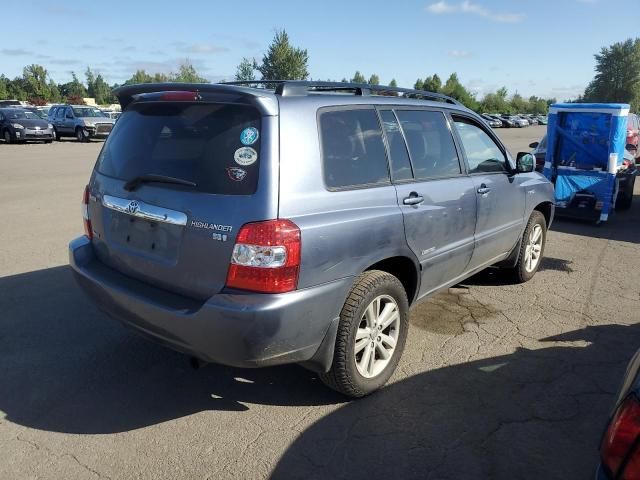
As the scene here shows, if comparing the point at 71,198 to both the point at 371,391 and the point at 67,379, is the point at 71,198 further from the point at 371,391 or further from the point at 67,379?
the point at 371,391

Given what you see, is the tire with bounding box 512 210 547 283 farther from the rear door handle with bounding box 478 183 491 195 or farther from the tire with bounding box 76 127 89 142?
the tire with bounding box 76 127 89 142

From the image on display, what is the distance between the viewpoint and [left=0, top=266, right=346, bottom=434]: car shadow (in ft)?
10.2

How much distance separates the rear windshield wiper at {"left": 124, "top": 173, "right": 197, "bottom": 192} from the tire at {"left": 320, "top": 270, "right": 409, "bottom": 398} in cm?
114

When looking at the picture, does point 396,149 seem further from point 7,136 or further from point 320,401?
point 7,136

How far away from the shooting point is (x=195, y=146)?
292cm

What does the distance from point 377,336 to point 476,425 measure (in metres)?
0.78

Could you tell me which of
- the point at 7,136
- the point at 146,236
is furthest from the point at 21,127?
the point at 146,236

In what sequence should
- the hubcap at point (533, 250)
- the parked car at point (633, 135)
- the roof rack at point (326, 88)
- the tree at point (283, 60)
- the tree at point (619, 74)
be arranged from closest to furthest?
the roof rack at point (326, 88) → the hubcap at point (533, 250) → the parked car at point (633, 135) → the tree at point (283, 60) → the tree at point (619, 74)

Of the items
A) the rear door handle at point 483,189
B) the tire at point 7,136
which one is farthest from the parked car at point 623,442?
the tire at point 7,136

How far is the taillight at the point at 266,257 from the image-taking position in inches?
103

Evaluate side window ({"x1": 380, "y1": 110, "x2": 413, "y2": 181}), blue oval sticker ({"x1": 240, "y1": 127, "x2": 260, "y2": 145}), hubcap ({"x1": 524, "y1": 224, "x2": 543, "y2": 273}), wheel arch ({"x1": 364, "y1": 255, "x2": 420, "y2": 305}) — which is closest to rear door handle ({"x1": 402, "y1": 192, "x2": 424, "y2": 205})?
side window ({"x1": 380, "y1": 110, "x2": 413, "y2": 181})

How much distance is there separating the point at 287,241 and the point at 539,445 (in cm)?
178

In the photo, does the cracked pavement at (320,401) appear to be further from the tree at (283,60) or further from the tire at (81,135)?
the tree at (283,60)

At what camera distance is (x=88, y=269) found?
338 centimetres
